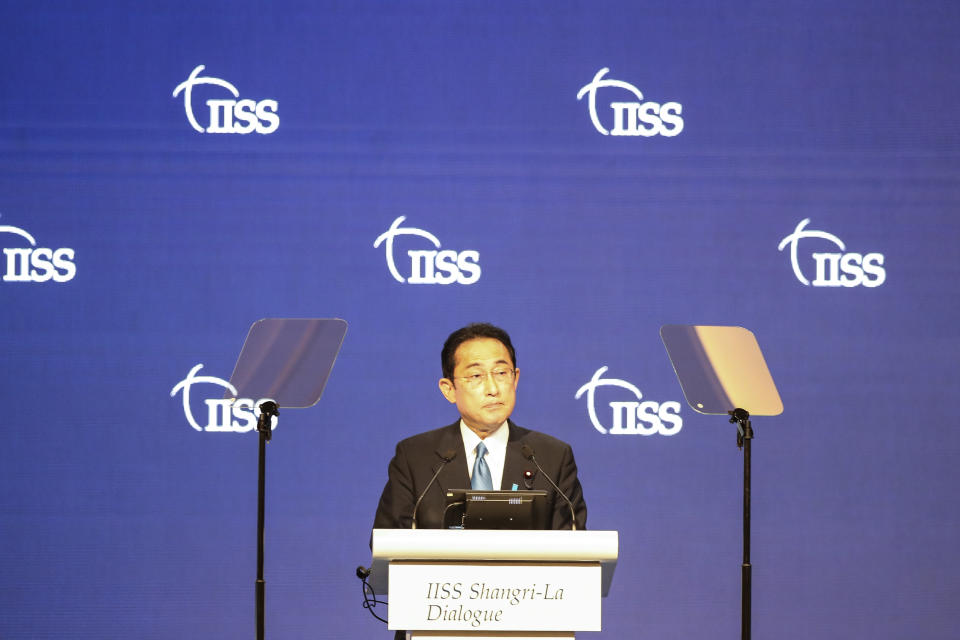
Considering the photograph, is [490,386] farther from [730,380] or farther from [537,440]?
[730,380]

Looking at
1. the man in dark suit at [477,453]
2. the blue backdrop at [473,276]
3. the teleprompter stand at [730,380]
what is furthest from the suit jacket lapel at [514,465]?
the blue backdrop at [473,276]

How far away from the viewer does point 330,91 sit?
15.0ft

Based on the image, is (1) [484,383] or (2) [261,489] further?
(1) [484,383]

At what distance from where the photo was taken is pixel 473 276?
454 cm

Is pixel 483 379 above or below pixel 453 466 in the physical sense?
above

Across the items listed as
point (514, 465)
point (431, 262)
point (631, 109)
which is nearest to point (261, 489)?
point (514, 465)

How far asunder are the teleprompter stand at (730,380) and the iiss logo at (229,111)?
2188 mm

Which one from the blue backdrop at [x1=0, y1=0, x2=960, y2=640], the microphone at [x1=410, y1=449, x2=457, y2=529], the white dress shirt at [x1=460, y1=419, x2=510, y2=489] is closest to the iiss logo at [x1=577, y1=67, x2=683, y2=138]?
the blue backdrop at [x1=0, y1=0, x2=960, y2=640]

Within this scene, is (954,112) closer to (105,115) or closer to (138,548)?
(105,115)

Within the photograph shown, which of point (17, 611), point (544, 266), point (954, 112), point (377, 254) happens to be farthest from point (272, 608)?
point (954, 112)

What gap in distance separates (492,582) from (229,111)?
280cm

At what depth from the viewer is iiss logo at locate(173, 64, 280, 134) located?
453 cm

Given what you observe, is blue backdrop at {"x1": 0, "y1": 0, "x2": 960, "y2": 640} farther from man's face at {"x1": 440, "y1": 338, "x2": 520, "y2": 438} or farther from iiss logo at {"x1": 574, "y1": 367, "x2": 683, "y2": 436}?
man's face at {"x1": 440, "y1": 338, "x2": 520, "y2": 438}

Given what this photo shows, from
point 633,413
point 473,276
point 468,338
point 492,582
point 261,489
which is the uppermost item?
point 473,276
